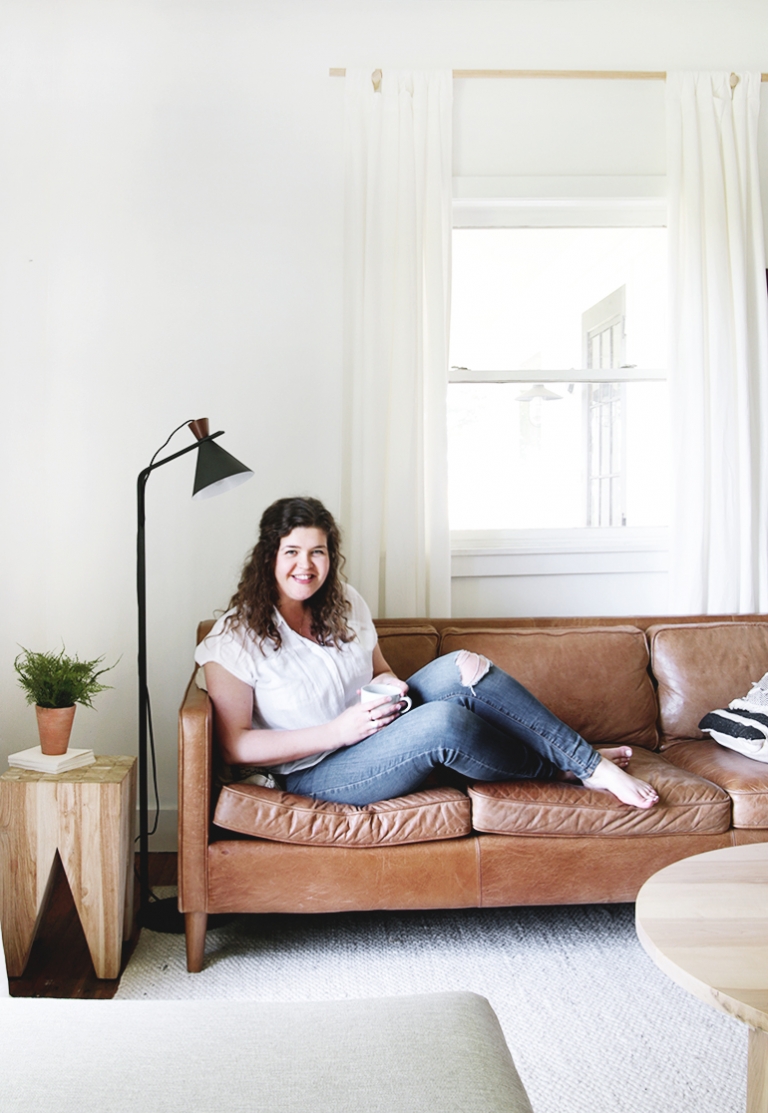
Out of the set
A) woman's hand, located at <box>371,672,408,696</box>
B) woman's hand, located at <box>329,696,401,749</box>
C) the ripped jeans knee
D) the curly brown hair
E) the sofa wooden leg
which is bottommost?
the sofa wooden leg

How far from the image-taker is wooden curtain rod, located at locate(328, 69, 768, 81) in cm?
317

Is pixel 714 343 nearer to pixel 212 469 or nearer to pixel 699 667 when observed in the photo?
pixel 699 667

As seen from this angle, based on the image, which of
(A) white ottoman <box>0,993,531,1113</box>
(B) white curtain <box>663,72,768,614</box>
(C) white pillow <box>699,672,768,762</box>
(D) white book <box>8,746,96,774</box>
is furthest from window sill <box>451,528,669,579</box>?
(A) white ottoman <box>0,993,531,1113</box>

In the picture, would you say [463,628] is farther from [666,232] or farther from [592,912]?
[666,232]

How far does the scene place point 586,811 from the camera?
7.21 ft

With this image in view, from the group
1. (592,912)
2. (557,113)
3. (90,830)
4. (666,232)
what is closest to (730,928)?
(592,912)

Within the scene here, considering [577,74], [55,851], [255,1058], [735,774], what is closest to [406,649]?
[735,774]

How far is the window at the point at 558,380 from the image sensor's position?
336 cm

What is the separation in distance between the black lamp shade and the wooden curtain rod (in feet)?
5.77

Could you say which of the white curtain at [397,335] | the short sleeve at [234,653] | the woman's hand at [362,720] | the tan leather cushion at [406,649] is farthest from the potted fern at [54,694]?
the white curtain at [397,335]

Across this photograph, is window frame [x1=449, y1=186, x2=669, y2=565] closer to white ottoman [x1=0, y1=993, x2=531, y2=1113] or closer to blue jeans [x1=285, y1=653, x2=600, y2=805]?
blue jeans [x1=285, y1=653, x2=600, y2=805]

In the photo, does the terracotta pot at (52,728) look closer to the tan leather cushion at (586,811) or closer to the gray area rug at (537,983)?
the gray area rug at (537,983)

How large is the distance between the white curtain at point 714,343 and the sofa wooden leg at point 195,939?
1949 millimetres

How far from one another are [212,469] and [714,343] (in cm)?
189
